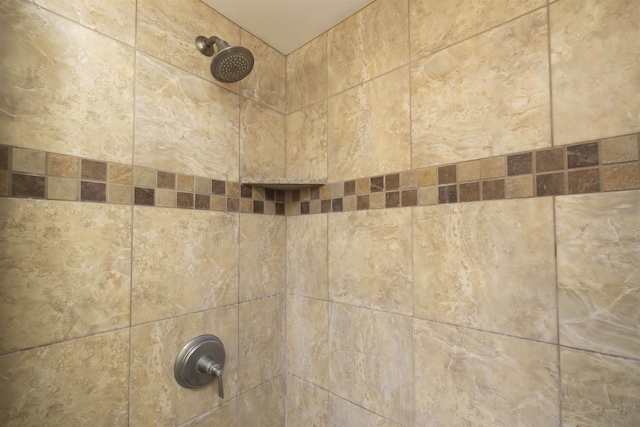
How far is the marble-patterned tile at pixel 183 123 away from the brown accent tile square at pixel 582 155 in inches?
44.6

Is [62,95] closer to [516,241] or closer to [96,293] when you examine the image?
[96,293]

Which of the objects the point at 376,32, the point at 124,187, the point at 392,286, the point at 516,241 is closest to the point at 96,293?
the point at 124,187

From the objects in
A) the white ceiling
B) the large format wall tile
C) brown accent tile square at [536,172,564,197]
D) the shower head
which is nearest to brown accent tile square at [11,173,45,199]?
the large format wall tile

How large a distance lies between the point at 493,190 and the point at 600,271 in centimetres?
31

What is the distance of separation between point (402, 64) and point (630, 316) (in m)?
0.99

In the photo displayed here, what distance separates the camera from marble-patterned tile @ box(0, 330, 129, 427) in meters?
0.72

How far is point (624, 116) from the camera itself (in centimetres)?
69

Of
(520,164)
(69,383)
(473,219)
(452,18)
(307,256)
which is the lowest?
(69,383)

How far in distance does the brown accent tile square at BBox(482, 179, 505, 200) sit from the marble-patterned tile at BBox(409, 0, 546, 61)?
48 centimetres

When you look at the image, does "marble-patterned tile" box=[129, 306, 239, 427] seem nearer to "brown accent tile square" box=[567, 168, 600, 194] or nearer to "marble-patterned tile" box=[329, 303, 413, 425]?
"marble-patterned tile" box=[329, 303, 413, 425]

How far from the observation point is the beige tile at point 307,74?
1341mm

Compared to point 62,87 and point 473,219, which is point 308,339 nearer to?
point 473,219

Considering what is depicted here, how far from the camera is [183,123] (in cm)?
108

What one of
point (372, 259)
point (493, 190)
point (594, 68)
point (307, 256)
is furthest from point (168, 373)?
point (594, 68)
